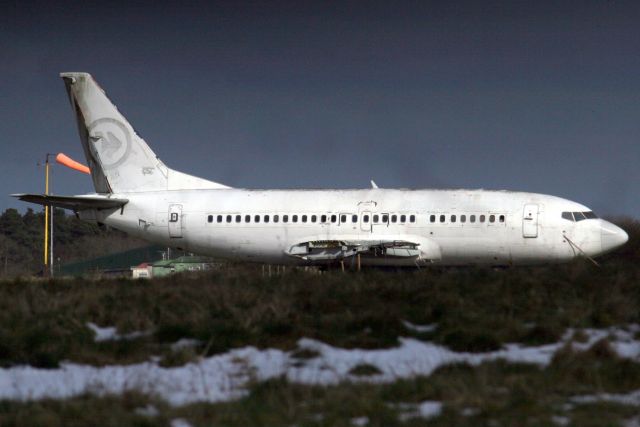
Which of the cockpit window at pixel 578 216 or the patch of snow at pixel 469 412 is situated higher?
the cockpit window at pixel 578 216

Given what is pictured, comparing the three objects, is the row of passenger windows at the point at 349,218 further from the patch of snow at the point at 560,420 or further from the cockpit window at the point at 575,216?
the patch of snow at the point at 560,420

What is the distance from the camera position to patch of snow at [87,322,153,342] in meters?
14.2

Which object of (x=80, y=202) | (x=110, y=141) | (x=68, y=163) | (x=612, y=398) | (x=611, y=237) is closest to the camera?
(x=612, y=398)

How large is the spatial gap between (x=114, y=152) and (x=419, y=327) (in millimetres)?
25371

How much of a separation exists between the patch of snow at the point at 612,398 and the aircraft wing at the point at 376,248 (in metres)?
22.3

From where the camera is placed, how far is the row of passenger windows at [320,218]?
110 ft

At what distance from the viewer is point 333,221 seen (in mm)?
34188

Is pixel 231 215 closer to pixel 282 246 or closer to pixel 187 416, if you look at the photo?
pixel 282 246

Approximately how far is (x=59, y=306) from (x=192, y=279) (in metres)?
6.06

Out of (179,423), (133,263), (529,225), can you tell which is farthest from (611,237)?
(133,263)

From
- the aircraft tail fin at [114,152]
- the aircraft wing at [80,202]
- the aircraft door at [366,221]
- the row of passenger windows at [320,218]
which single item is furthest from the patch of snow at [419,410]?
the aircraft tail fin at [114,152]

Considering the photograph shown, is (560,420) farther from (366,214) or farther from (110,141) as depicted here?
(110,141)

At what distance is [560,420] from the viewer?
A: 9.65 metres

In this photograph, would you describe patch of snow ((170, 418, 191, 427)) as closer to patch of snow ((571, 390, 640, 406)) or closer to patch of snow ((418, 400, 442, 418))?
patch of snow ((418, 400, 442, 418))
